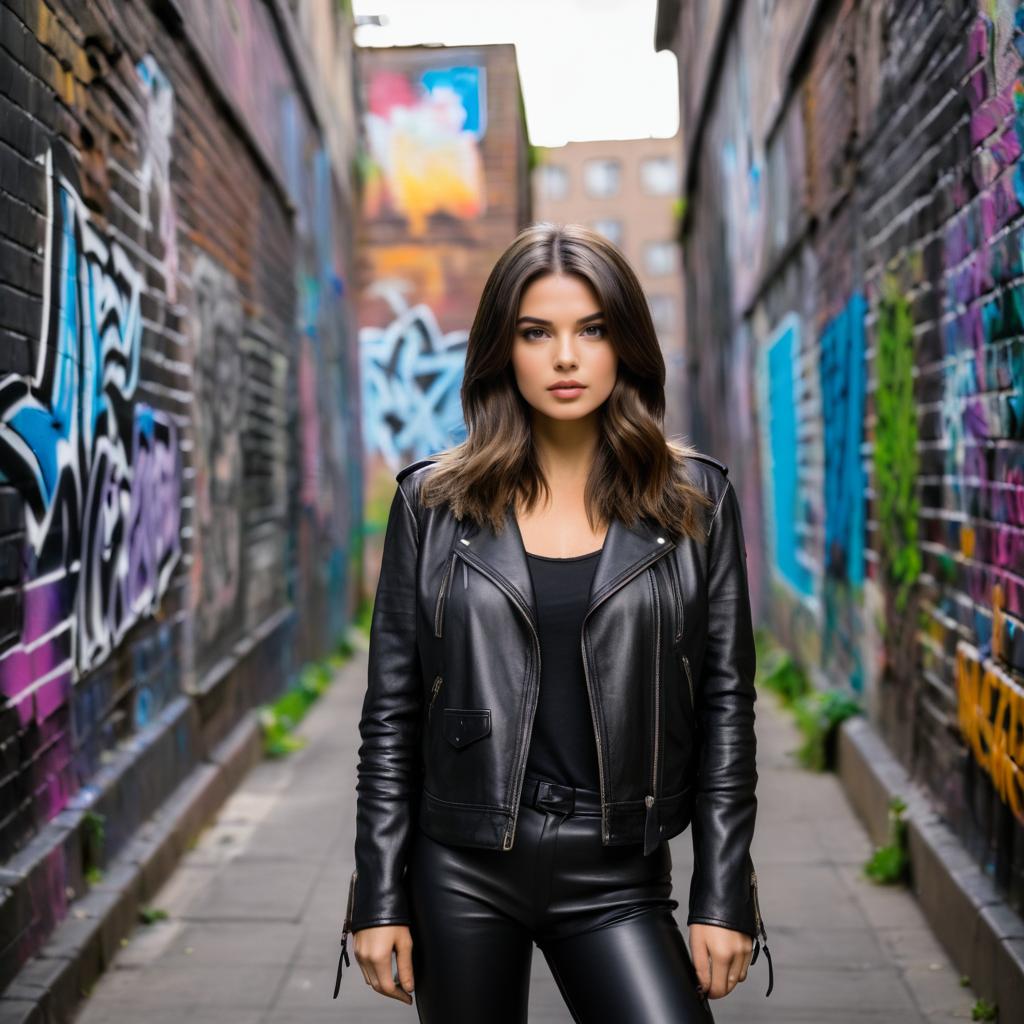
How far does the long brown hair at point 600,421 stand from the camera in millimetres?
2291

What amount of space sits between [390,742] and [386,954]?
13.4 inches

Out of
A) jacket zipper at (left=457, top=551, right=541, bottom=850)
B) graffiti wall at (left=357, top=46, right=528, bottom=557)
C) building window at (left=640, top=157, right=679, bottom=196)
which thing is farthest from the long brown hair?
building window at (left=640, top=157, right=679, bottom=196)

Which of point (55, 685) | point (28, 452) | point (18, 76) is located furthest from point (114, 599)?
point (18, 76)

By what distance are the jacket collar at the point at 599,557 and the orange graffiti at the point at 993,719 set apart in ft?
6.06

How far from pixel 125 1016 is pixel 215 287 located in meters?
4.38

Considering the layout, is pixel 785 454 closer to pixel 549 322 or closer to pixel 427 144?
pixel 427 144

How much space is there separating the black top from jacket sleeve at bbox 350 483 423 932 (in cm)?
24

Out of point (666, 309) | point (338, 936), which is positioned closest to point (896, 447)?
point (338, 936)

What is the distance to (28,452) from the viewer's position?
158 inches

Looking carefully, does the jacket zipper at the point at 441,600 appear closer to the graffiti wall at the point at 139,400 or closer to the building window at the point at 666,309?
the graffiti wall at the point at 139,400

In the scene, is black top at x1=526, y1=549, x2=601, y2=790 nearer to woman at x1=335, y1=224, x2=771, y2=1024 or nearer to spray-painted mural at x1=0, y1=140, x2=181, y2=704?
woman at x1=335, y1=224, x2=771, y2=1024

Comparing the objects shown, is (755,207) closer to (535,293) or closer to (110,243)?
(110,243)

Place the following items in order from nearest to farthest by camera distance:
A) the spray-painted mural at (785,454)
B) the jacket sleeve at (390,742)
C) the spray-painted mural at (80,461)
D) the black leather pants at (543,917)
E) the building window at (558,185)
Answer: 1. the black leather pants at (543,917)
2. the jacket sleeve at (390,742)
3. the spray-painted mural at (80,461)
4. the spray-painted mural at (785,454)
5. the building window at (558,185)

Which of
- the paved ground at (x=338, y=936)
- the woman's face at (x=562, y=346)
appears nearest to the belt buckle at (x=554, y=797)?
the woman's face at (x=562, y=346)
